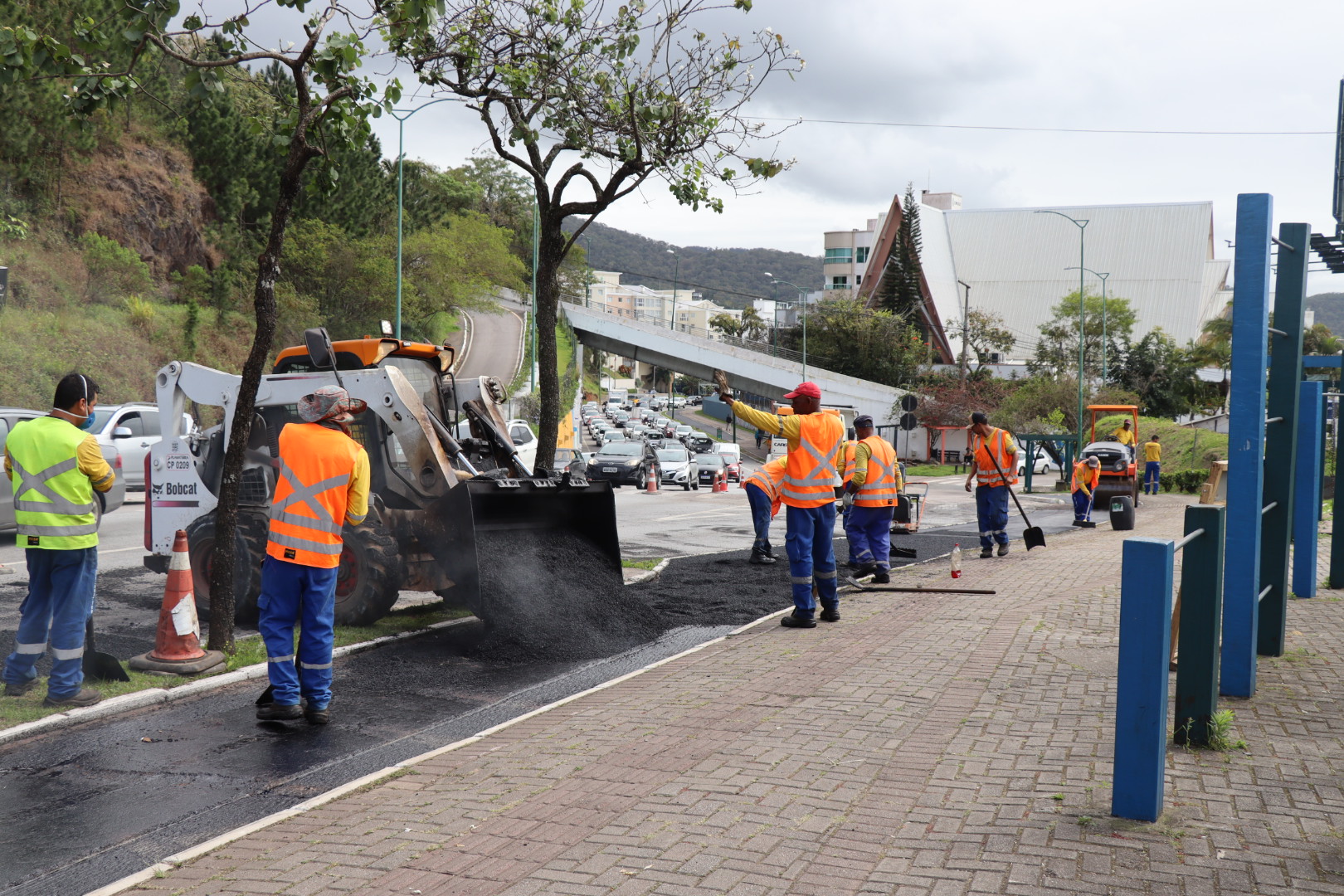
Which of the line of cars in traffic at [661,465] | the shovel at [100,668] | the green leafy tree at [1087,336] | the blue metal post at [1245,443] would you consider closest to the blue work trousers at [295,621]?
the shovel at [100,668]

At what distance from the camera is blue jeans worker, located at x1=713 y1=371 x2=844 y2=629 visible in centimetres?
889

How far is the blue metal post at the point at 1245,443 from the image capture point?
5.50 m

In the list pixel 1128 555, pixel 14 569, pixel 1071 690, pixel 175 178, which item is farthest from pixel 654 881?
pixel 175 178

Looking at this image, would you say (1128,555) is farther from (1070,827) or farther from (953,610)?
(953,610)

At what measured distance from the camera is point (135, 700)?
6.41m

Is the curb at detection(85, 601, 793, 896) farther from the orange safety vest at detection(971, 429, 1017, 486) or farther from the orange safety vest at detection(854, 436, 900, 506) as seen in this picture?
the orange safety vest at detection(971, 429, 1017, 486)

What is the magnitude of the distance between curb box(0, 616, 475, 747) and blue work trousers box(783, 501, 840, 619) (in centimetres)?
330

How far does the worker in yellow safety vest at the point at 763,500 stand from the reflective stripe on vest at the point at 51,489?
7.48 m

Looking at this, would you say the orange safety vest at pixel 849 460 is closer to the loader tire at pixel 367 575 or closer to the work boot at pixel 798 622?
the work boot at pixel 798 622

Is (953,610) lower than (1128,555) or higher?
lower

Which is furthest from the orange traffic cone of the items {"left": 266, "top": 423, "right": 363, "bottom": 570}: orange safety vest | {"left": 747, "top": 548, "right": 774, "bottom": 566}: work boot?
{"left": 747, "top": 548, "right": 774, "bottom": 566}: work boot

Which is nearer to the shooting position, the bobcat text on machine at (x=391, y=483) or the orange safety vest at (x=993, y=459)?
the bobcat text on machine at (x=391, y=483)

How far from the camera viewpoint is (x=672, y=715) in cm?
603

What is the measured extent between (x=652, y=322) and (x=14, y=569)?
6528 cm
